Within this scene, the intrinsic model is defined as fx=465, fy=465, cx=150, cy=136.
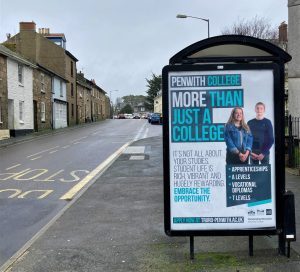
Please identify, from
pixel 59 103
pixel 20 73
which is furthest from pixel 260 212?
pixel 59 103

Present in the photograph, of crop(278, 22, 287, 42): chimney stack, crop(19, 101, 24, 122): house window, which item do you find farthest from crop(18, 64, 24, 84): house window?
crop(278, 22, 287, 42): chimney stack

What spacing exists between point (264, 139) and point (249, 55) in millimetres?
990

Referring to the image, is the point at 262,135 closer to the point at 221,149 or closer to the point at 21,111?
the point at 221,149

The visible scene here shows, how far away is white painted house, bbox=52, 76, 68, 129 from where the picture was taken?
145ft

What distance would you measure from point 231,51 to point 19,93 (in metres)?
29.7

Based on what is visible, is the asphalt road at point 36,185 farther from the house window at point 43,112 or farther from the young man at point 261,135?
the house window at point 43,112

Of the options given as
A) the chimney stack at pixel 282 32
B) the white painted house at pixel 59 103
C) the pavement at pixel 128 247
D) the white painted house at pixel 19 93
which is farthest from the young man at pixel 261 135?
the white painted house at pixel 59 103

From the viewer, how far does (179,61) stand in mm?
5328

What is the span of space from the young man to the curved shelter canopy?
1.92 ft

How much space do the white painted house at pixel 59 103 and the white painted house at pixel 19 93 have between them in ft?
25.8

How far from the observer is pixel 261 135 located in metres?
5.24

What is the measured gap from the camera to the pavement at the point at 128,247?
5.18 meters

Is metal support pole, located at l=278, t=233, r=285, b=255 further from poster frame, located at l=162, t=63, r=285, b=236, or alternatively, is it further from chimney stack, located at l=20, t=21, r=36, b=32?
chimney stack, located at l=20, t=21, r=36, b=32

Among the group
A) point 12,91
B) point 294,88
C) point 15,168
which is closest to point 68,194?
point 15,168
